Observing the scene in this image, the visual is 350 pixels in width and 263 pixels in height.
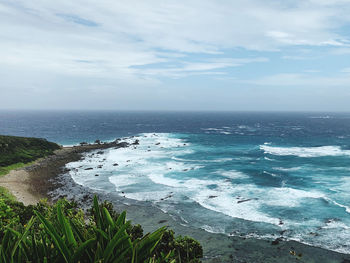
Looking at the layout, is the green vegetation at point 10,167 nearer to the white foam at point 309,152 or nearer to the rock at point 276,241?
the rock at point 276,241

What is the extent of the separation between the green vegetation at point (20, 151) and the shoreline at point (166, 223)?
3.43 m

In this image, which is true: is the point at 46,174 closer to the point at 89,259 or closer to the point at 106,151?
the point at 106,151

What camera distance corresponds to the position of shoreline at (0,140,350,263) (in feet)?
73.9

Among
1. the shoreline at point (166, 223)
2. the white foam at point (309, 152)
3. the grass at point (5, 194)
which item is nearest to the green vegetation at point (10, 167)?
the shoreline at point (166, 223)

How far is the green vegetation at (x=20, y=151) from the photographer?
54.8 m

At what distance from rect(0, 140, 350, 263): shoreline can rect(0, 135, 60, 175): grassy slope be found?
328cm

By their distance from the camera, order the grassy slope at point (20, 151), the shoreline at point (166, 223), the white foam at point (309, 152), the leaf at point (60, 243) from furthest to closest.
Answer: the white foam at point (309, 152), the grassy slope at point (20, 151), the shoreline at point (166, 223), the leaf at point (60, 243)

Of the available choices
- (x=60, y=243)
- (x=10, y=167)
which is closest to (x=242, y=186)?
(x=60, y=243)

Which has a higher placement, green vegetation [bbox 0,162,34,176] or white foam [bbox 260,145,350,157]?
white foam [bbox 260,145,350,157]

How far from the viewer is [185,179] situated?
4597cm

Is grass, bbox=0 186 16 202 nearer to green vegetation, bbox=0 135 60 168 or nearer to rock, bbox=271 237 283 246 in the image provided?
green vegetation, bbox=0 135 60 168

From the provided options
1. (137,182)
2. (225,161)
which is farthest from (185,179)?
(225,161)

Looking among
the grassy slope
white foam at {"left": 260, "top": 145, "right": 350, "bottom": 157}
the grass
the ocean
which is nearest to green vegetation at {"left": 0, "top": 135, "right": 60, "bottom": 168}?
the grassy slope

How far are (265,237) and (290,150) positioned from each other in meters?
53.2
